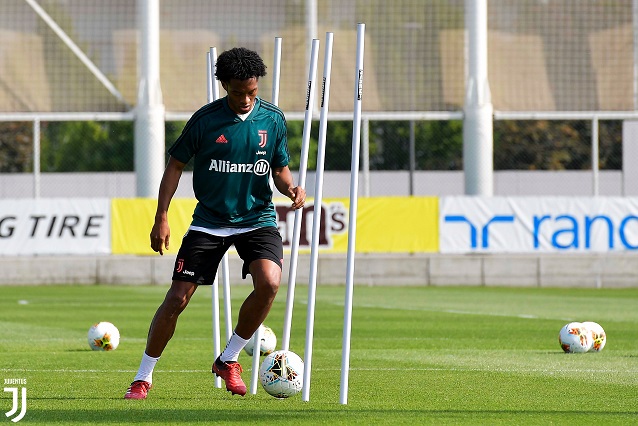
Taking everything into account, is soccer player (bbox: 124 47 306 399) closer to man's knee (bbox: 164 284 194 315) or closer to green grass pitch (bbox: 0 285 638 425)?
man's knee (bbox: 164 284 194 315)

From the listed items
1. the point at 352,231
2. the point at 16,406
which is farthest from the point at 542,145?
the point at 16,406

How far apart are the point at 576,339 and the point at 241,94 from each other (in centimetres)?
564

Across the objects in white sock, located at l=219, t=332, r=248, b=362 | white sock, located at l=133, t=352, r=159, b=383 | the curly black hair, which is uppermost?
the curly black hair

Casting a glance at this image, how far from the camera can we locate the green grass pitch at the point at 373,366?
8.34 metres

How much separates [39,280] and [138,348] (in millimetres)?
14468

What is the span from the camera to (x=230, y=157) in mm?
8891

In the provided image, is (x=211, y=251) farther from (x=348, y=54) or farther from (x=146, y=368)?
(x=348, y=54)

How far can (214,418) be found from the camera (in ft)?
26.3

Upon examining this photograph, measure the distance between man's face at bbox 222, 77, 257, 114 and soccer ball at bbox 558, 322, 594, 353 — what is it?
5.44 m

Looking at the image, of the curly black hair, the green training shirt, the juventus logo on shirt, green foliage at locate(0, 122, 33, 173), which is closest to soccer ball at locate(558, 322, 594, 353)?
the green training shirt

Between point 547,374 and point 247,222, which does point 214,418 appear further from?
point 547,374

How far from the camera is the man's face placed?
874 centimetres

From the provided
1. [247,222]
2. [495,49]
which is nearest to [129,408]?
[247,222]

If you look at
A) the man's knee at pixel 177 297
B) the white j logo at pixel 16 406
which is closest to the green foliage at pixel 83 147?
the white j logo at pixel 16 406
